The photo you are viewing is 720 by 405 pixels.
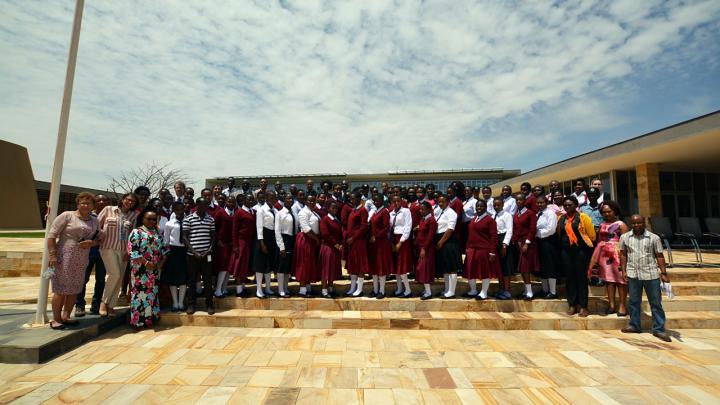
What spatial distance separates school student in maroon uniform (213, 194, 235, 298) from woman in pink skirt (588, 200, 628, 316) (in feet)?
20.6

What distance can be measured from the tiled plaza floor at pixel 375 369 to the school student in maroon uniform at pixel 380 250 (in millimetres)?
1210

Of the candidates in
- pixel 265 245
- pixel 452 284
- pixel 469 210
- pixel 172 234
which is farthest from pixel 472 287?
pixel 172 234

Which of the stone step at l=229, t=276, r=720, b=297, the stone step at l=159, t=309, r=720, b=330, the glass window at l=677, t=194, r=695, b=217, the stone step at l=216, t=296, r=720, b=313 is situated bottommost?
the stone step at l=159, t=309, r=720, b=330

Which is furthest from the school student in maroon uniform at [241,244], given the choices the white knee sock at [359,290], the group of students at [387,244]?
the white knee sock at [359,290]

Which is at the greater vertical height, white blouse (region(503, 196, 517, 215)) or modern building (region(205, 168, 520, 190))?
modern building (region(205, 168, 520, 190))

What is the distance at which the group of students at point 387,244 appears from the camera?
5598 millimetres

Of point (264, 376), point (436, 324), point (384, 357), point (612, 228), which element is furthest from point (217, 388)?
point (612, 228)

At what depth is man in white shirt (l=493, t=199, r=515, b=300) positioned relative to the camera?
5.95 meters

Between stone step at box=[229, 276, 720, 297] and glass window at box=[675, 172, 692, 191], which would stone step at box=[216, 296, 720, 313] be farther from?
glass window at box=[675, 172, 692, 191]

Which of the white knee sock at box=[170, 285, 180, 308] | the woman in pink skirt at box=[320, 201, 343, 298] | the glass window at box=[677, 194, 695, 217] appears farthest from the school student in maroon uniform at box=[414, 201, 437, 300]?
the glass window at box=[677, 194, 695, 217]

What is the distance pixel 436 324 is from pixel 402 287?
1272 mm

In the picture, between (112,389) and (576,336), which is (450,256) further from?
(112,389)

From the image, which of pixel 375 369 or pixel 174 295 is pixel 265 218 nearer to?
pixel 174 295

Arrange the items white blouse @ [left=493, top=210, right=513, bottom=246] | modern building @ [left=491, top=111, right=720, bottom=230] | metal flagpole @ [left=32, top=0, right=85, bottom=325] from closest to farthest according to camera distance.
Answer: metal flagpole @ [left=32, top=0, right=85, bottom=325] < white blouse @ [left=493, top=210, right=513, bottom=246] < modern building @ [left=491, top=111, right=720, bottom=230]
